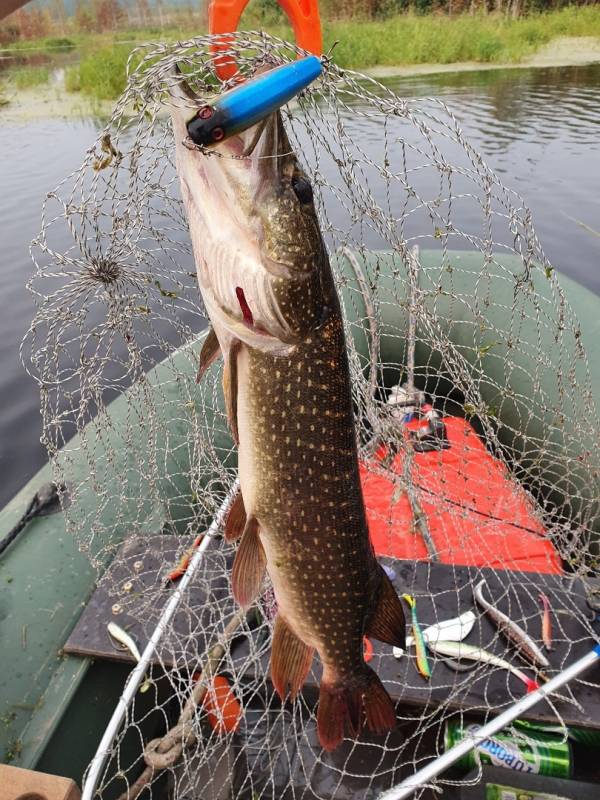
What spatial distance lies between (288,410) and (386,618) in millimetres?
650

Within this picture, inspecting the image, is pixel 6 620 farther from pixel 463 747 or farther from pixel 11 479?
pixel 11 479

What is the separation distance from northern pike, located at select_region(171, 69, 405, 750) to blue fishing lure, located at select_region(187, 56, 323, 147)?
84mm

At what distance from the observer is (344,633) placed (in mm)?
1373

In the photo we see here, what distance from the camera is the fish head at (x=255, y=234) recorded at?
100cm

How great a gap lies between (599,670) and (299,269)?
156cm

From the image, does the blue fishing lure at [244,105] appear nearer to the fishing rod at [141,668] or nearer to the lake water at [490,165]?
the fishing rod at [141,668]

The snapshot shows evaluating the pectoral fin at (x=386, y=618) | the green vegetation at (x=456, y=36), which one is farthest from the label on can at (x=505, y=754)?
the green vegetation at (x=456, y=36)

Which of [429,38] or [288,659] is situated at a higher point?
[429,38]

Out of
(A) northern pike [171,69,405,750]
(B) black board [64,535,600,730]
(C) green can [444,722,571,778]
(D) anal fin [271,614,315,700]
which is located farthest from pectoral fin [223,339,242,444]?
(C) green can [444,722,571,778]

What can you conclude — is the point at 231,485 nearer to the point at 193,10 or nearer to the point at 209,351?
the point at 209,351

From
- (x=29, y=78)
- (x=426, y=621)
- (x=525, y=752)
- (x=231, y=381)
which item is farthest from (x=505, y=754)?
(x=29, y=78)

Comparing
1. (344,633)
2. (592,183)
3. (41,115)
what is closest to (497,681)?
(344,633)

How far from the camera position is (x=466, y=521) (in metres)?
2.36

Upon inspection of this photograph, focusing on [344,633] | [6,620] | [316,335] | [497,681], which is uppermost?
[316,335]
